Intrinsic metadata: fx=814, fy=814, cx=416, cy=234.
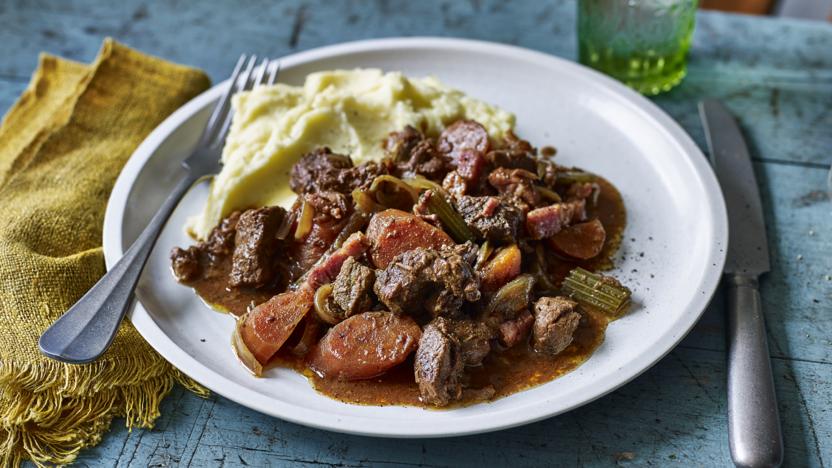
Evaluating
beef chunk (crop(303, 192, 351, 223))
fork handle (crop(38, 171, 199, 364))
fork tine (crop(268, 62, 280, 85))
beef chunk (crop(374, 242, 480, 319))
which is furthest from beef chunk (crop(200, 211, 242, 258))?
fork tine (crop(268, 62, 280, 85))

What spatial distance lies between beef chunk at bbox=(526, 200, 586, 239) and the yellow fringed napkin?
2.01m

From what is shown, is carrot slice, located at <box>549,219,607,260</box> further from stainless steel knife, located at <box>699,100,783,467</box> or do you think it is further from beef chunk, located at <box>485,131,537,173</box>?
stainless steel knife, located at <box>699,100,783,467</box>

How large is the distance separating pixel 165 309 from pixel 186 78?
2440 millimetres

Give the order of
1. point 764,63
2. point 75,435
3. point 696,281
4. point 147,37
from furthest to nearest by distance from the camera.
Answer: point 147,37
point 764,63
point 696,281
point 75,435

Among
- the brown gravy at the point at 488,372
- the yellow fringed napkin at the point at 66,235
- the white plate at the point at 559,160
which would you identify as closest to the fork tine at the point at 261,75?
the white plate at the point at 559,160

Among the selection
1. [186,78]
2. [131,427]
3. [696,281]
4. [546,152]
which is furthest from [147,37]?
[696,281]

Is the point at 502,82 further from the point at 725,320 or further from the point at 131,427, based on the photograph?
the point at 131,427

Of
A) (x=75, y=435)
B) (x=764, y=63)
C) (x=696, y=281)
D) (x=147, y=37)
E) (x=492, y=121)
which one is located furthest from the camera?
(x=147, y=37)

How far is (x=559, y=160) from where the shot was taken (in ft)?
18.2

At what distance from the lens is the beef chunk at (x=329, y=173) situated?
15.9 ft

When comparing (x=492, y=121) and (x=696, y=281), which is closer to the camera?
(x=696, y=281)

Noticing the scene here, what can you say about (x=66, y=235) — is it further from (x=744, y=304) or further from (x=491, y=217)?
(x=744, y=304)

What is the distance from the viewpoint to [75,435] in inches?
152

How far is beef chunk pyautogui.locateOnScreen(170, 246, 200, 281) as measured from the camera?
466 cm
